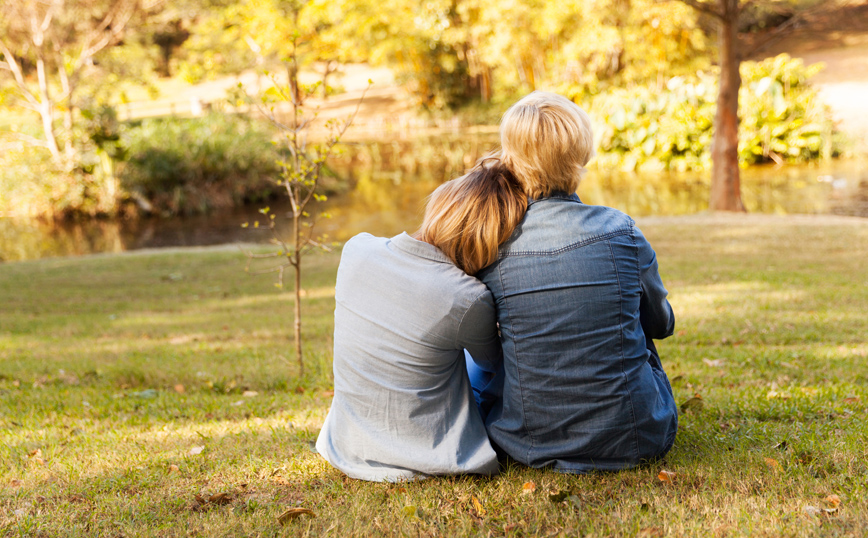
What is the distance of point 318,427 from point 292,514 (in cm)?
116

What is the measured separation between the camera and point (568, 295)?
2.31m

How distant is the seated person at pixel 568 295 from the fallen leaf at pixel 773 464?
1.90 ft

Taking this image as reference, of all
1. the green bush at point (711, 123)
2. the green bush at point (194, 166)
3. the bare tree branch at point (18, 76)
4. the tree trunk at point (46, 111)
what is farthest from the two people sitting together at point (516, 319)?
the green bush at point (711, 123)

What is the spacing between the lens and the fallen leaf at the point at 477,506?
2453 mm

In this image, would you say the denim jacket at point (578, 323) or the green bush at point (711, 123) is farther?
the green bush at point (711, 123)

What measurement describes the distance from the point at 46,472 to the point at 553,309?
94.6 inches

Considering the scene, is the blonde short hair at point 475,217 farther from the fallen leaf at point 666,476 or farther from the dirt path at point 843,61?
the dirt path at point 843,61

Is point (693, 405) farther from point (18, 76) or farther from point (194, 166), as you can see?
point (18, 76)

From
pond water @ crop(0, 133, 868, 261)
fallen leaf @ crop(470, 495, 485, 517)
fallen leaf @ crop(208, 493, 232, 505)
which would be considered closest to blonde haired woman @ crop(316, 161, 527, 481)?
fallen leaf @ crop(470, 495, 485, 517)

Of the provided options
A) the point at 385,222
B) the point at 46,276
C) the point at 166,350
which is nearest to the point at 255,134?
the point at 385,222

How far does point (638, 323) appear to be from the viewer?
2.41 metres

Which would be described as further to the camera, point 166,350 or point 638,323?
point 166,350

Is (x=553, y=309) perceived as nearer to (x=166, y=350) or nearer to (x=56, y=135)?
(x=166, y=350)

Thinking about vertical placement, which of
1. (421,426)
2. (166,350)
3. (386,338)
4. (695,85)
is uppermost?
(695,85)
